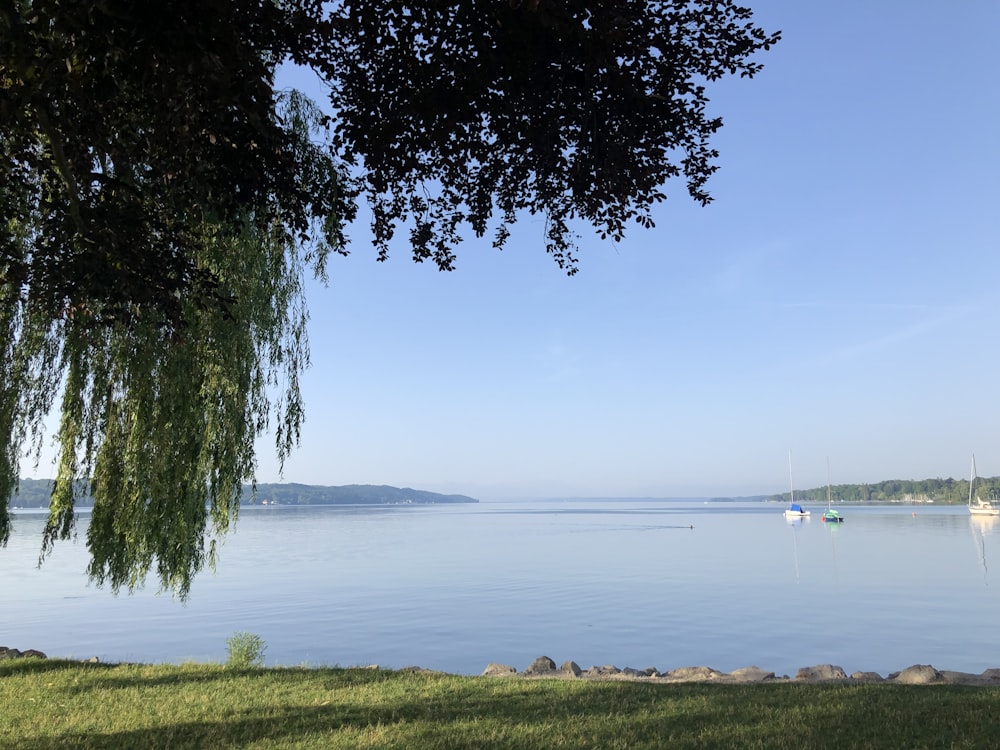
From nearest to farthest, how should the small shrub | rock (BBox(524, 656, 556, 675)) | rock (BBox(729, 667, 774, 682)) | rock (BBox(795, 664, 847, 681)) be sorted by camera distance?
rock (BBox(729, 667, 774, 682)) → rock (BBox(795, 664, 847, 681)) → the small shrub → rock (BBox(524, 656, 556, 675))

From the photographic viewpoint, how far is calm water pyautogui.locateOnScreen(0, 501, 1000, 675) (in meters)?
17.9

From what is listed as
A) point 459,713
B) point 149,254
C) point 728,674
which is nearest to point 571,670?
point 728,674

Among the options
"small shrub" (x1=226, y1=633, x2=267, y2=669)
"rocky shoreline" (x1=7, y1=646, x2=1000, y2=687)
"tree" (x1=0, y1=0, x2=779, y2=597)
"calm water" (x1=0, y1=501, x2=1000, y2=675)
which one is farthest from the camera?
"calm water" (x1=0, y1=501, x2=1000, y2=675)

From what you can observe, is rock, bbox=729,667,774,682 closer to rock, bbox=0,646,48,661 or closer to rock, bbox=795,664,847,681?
rock, bbox=795,664,847,681

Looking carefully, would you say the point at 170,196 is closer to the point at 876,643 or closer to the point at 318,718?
the point at 318,718

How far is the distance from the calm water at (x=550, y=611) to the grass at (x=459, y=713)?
7021mm

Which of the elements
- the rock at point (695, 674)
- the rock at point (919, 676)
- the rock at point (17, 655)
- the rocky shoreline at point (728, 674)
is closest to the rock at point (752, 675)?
the rocky shoreline at point (728, 674)

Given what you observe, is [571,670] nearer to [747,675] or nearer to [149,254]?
[747,675]

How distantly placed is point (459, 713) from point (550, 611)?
1709cm

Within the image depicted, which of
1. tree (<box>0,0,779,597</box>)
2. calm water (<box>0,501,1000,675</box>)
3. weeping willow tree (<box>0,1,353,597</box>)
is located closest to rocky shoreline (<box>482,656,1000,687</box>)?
calm water (<box>0,501,1000,675</box>)

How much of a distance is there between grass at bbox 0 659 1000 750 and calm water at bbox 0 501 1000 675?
7.02 metres

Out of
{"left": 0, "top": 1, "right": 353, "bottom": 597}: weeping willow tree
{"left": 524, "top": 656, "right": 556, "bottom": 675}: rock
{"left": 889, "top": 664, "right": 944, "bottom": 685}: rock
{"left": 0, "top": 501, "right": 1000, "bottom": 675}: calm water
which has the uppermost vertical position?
{"left": 0, "top": 1, "right": 353, "bottom": 597}: weeping willow tree

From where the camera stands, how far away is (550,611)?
2442 cm

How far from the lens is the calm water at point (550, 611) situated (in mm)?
17906
